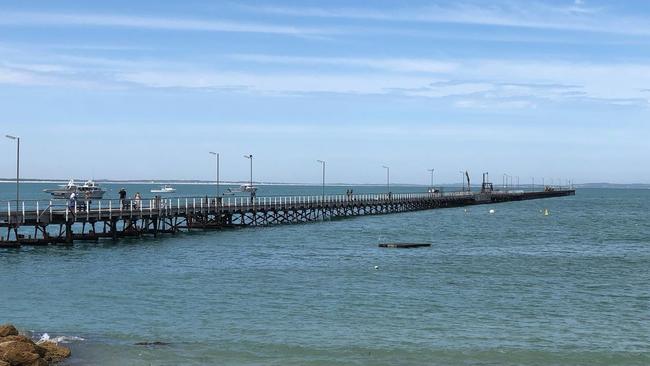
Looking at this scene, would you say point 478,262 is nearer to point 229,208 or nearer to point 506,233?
point 506,233

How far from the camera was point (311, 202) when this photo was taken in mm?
87750

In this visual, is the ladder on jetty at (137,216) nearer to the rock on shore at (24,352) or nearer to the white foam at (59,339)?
the white foam at (59,339)

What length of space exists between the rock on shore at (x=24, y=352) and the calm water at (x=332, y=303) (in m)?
0.54

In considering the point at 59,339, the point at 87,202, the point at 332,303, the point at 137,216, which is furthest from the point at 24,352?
the point at 137,216

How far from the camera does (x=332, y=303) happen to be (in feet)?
98.9

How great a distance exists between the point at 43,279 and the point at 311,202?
176ft

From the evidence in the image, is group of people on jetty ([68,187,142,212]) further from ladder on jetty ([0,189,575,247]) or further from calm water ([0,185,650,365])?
calm water ([0,185,650,365])

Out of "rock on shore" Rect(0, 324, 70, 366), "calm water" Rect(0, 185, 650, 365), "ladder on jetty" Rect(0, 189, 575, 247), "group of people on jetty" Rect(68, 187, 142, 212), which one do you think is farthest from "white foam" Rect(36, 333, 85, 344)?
"group of people on jetty" Rect(68, 187, 142, 212)

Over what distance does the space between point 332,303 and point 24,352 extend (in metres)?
13.9

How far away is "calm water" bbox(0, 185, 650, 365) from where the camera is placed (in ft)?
73.4

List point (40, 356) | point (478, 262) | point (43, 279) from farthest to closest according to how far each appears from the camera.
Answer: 1. point (478, 262)
2. point (43, 279)
3. point (40, 356)

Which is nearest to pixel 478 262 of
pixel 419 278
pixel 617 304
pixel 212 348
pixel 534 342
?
pixel 419 278

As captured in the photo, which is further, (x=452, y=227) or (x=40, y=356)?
(x=452, y=227)

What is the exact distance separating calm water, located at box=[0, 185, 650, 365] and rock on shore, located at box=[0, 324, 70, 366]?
0.54 m
